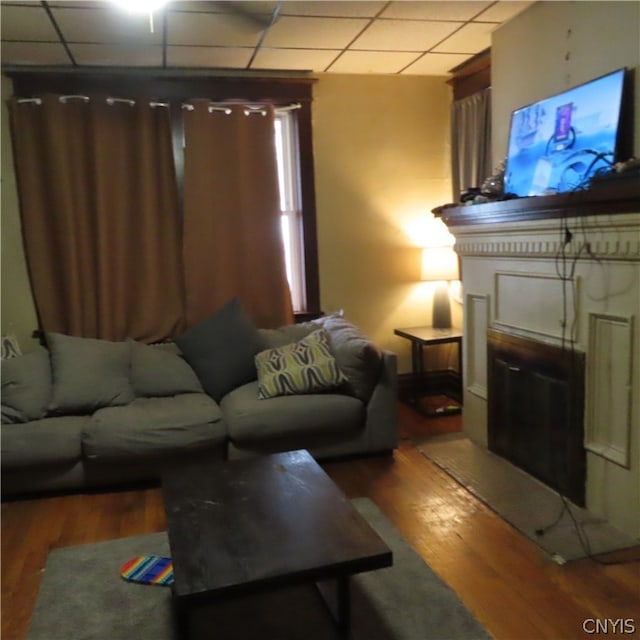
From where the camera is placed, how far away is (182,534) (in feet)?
6.81

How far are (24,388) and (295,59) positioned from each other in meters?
2.68

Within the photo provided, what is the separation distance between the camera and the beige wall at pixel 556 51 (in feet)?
9.43

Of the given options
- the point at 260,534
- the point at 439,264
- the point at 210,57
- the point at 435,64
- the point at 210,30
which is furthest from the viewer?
the point at 439,264

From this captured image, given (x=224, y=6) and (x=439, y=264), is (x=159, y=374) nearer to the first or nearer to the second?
(x=224, y=6)

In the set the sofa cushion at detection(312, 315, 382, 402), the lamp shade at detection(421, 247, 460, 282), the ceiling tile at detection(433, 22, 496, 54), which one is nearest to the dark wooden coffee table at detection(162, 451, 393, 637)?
the sofa cushion at detection(312, 315, 382, 402)

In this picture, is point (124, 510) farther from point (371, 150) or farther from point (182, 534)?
point (371, 150)

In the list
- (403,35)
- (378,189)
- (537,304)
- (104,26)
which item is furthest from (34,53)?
(537,304)

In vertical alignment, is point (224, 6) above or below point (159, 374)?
above

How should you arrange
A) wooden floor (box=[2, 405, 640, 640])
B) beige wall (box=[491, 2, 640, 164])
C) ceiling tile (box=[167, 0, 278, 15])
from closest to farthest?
wooden floor (box=[2, 405, 640, 640]), beige wall (box=[491, 2, 640, 164]), ceiling tile (box=[167, 0, 278, 15])

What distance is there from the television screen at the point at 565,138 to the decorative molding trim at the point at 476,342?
0.73 m

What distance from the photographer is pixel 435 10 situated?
3.44 meters

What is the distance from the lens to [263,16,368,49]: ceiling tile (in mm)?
3559

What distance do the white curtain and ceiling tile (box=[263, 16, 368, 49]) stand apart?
107cm

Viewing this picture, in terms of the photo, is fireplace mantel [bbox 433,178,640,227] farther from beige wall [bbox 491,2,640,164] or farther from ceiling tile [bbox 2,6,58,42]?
ceiling tile [bbox 2,6,58,42]
